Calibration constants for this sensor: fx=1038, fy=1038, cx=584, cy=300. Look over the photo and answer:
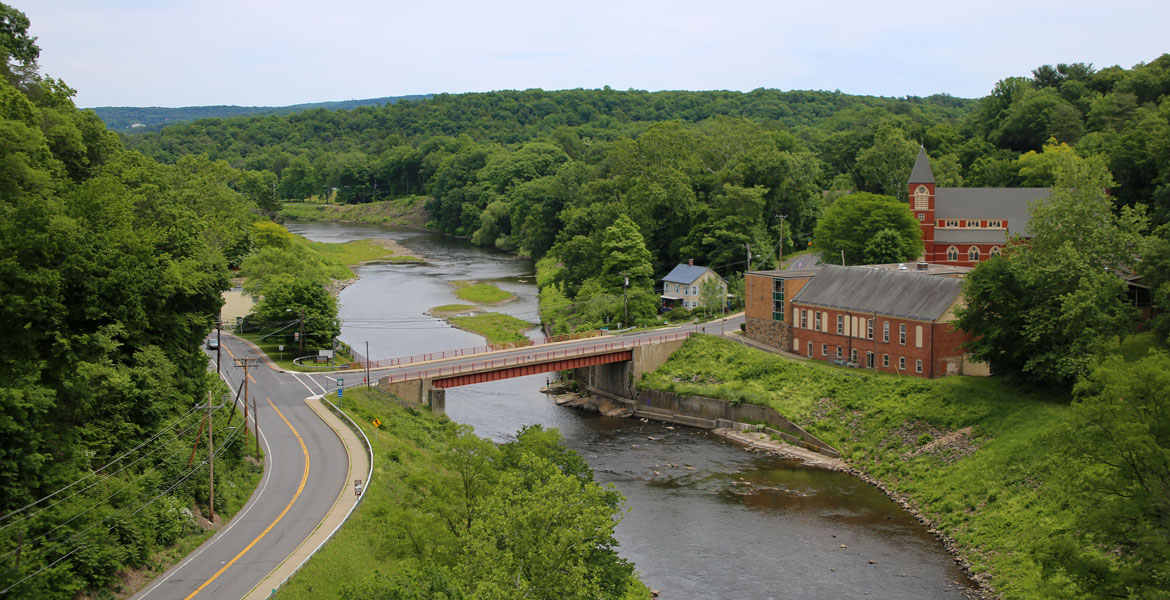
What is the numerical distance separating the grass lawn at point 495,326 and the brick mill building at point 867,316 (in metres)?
22.4

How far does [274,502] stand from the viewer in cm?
4525

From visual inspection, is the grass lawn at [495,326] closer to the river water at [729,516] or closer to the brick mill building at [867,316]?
the river water at [729,516]

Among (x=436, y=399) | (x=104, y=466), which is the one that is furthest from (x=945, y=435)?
(x=104, y=466)

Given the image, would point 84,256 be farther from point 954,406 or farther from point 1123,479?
point 954,406

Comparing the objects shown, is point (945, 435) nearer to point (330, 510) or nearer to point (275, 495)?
point (330, 510)

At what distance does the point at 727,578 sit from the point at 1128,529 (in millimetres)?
16006

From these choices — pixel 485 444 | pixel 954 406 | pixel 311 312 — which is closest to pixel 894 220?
pixel 954 406

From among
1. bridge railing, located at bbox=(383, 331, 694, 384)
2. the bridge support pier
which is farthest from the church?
the bridge support pier

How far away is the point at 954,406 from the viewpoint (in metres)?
59.1

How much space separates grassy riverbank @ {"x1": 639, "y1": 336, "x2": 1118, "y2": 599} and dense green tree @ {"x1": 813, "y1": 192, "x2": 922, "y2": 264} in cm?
2272

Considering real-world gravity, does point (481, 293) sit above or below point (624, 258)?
below

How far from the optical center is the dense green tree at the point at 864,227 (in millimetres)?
94375

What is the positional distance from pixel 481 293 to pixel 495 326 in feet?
63.7

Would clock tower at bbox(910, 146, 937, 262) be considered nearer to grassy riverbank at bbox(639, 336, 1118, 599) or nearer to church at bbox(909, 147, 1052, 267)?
church at bbox(909, 147, 1052, 267)
